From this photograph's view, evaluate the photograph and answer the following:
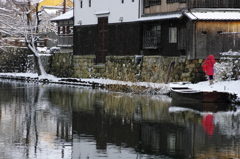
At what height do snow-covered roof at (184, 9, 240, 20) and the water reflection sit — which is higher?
snow-covered roof at (184, 9, 240, 20)

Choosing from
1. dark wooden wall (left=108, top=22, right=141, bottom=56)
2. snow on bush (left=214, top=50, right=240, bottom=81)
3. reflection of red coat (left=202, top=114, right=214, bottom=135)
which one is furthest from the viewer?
dark wooden wall (left=108, top=22, right=141, bottom=56)

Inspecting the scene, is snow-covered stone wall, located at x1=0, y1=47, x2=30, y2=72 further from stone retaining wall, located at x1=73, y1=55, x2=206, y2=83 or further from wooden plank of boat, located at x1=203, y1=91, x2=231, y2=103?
wooden plank of boat, located at x1=203, y1=91, x2=231, y2=103

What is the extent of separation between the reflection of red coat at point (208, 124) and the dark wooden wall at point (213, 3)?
51.9 feet

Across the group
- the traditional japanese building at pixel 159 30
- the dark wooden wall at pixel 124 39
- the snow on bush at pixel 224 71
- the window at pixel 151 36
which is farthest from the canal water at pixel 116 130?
the dark wooden wall at pixel 124 39

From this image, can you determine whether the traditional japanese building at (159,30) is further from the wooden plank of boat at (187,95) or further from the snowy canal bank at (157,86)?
the wooden plank of boat at (187,95)

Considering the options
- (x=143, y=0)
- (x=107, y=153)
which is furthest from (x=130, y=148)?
(x=143, y=0)

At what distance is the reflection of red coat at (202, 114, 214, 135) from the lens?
1744 centimetres

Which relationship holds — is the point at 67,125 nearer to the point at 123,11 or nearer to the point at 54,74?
the point at 123,11

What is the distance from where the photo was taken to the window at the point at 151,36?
39.8m

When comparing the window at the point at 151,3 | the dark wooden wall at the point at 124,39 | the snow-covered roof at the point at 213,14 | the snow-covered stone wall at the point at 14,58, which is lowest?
the snow-covered stone wall at the point at 14,58

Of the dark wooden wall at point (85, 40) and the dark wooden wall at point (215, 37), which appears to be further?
the dark wooden wall at point (85, 40)

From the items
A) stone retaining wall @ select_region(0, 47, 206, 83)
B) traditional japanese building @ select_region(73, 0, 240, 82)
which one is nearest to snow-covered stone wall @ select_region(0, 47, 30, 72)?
stone retaining wall @ select_region(0, 47, 206, 83)

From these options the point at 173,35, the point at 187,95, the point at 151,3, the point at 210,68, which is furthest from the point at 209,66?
the point at 151,3

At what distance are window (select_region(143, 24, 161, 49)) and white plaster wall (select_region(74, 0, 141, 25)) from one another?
5.67 ft
